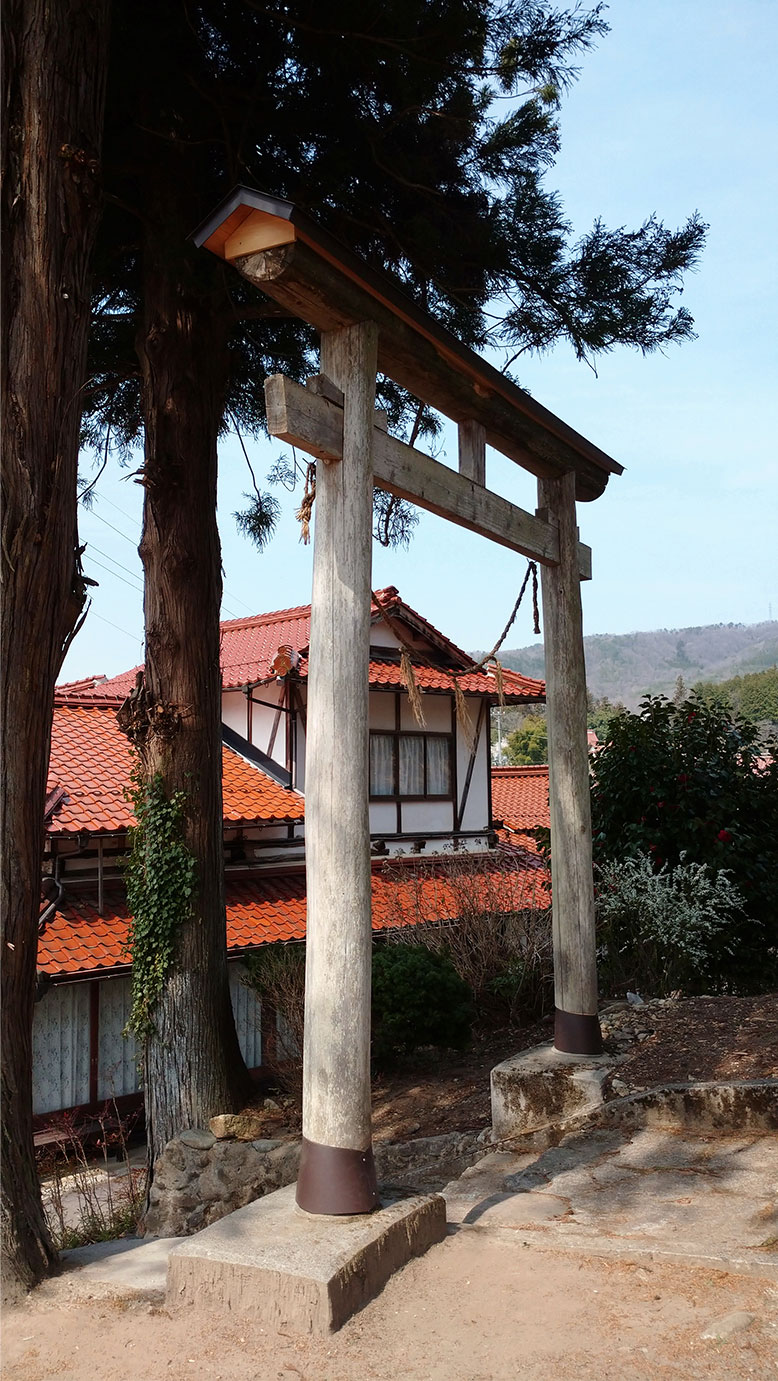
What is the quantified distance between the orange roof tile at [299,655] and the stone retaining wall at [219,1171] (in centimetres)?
829

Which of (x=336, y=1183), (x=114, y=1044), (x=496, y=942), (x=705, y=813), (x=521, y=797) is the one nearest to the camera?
(x=336, y=1183)

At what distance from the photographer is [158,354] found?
7.55 m

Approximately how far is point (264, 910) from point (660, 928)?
6.09m

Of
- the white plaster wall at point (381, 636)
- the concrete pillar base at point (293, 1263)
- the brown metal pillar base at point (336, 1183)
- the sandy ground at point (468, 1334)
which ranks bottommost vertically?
the sandy ground at point (468, 1334)

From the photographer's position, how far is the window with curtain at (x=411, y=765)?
1572 cm

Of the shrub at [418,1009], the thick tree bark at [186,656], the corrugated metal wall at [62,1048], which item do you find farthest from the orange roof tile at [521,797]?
the thick tree bark at [186,656]

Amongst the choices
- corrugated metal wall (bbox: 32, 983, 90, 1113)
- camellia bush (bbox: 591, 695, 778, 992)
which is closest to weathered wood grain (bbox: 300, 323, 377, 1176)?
camellia bush (bbox: 591, 695, 778, 992)

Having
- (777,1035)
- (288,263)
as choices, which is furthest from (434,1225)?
(288,263)

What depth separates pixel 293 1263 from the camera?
304 cm

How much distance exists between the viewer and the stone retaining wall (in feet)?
19.9

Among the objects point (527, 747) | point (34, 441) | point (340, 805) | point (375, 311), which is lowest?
point (340, 805)

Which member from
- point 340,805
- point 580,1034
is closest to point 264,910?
point 580,1034

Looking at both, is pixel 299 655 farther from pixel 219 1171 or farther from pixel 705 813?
pixel 219 1171

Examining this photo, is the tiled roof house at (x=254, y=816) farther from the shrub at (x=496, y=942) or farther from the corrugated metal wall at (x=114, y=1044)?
the shrub at (x=496, y=942)
